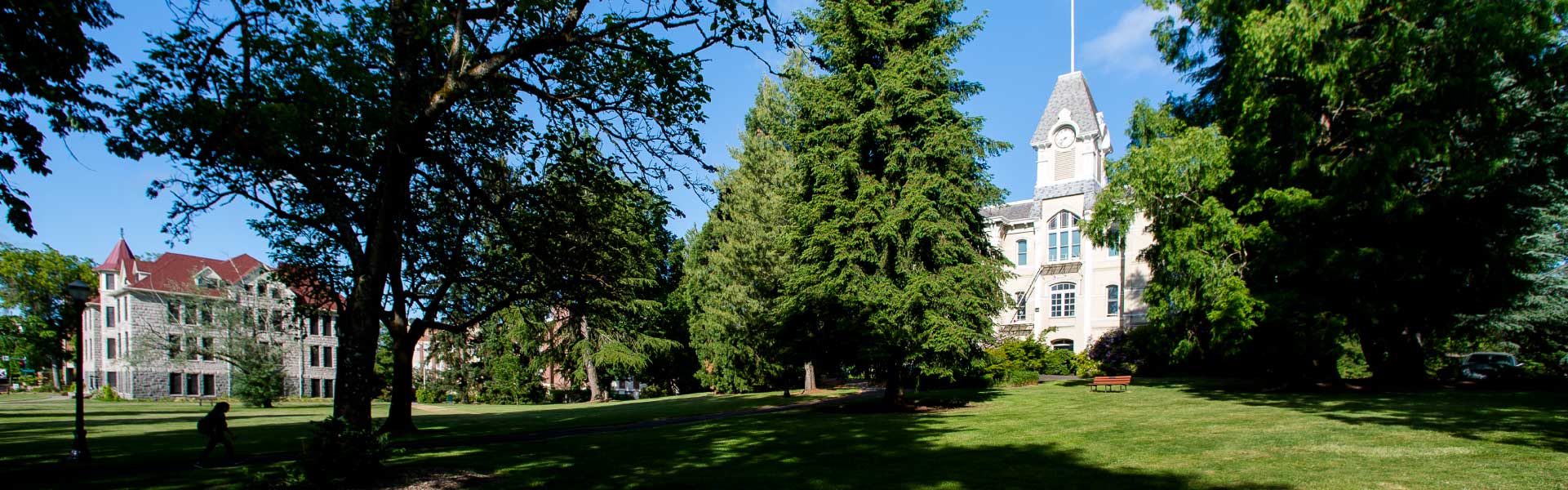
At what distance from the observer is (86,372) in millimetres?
60219

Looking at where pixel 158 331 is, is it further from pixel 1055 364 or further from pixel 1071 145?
pixel 1071 145

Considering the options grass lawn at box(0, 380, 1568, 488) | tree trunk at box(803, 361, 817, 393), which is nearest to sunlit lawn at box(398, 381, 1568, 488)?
grass lawn at box(0, 380, 1568, 488)

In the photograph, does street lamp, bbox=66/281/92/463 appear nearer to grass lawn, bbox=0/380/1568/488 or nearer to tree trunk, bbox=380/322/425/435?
grass lawn, bbox=0/380/1568/488

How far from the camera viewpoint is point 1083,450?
11547 mm

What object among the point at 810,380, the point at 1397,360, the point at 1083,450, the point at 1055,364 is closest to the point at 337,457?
the point at 1083,450

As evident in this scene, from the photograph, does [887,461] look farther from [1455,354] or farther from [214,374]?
[214,374]

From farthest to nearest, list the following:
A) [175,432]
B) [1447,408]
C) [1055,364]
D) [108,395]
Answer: [108,395]
[1055,364]
[175,432]
[1447,408]

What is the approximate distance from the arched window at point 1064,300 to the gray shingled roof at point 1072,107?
32.0 feet

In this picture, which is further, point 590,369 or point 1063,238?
point 1063,238

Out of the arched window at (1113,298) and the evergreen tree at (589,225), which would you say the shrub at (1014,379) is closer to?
the arched window at (1113,298)

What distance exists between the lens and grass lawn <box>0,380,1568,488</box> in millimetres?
8977

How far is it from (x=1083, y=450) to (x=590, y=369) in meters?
32.1

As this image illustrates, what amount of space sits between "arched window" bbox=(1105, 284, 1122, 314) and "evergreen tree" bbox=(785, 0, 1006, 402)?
24.4 m

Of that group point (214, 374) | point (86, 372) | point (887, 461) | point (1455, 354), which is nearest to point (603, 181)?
point (887, 461)
